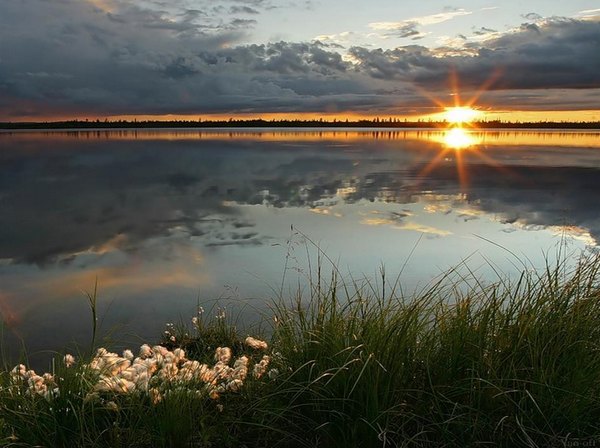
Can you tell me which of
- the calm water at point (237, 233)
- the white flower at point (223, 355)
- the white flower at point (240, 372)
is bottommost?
the calm water at point (237, 233)

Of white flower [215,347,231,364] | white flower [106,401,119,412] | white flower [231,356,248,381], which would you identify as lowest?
white flower [215,347,231,364]

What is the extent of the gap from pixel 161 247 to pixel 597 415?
11.8 metres

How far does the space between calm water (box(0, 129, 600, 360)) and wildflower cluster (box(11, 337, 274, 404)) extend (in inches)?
47.5

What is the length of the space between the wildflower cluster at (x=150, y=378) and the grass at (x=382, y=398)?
0.06 m

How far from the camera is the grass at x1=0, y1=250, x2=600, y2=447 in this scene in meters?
4.14

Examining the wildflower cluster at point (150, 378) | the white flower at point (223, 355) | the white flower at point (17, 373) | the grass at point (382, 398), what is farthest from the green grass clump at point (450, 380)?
the white flower at point (17, 373)

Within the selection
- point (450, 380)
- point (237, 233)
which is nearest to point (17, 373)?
point (450, 380)

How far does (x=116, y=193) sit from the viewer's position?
2655 centimetres

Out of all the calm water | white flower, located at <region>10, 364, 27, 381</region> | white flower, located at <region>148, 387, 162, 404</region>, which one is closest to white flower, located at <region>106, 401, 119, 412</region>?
white flower, located at <region>148, 387, 162, 404</region>

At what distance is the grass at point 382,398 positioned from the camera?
13.6ft

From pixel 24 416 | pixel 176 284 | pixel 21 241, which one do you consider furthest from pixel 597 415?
pixel 21 241

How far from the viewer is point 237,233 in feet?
52.8

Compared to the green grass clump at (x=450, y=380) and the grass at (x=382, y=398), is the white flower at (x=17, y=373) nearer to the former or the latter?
the grass at (x=382, y=398)

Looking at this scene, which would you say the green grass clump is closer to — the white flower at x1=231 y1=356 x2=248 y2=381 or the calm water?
the white flower at x1=231 y1=356 x2=248 y2=381
